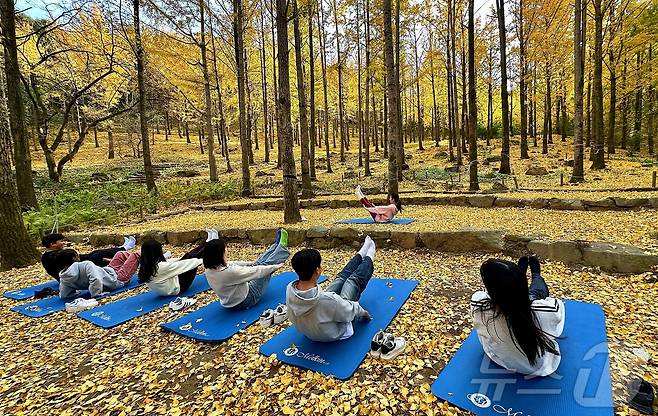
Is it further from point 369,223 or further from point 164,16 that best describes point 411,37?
point 369,223

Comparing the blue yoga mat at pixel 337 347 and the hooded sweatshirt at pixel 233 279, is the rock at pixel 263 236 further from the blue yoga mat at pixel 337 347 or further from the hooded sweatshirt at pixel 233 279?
the blue yoga mat at pixel 337 347

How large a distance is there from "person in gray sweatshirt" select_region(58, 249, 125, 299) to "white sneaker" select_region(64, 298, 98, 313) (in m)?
0.29

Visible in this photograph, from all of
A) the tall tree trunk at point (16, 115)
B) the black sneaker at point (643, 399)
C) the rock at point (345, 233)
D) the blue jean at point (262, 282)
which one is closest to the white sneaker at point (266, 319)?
the blue jean at point (262, 282)

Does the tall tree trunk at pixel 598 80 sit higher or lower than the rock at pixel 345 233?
higher

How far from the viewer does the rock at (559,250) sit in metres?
3.91

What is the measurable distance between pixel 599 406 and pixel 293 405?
1757 millimetres

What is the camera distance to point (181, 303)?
3.76 meters

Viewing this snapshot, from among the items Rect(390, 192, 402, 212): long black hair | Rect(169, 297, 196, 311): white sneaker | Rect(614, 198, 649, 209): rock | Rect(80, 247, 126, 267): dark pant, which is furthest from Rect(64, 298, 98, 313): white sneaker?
Rect(614, 198, 649, 209): rock

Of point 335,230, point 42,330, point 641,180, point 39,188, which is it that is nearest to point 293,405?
point 42,330

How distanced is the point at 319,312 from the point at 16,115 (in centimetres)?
1062

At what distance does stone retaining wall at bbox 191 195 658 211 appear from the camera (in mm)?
5836

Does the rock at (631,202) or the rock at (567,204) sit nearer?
the rock at (631,202)

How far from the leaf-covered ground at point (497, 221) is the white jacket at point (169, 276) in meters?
2.81

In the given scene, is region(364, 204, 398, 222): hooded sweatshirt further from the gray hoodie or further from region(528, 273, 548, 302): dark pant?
the gray hoodie
